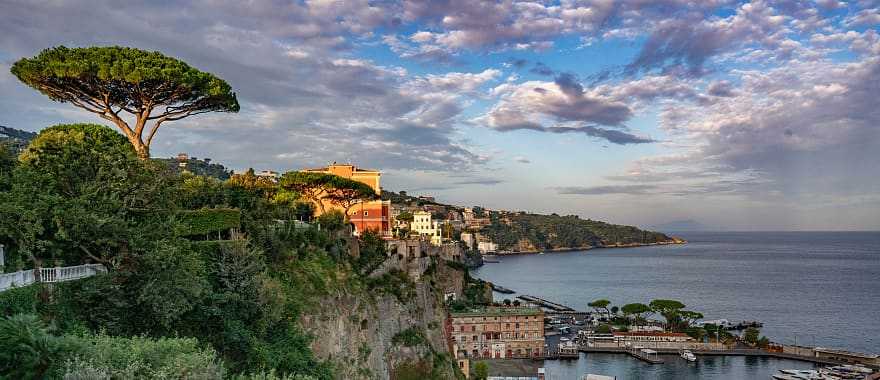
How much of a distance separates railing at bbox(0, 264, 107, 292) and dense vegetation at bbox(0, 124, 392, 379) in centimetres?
21

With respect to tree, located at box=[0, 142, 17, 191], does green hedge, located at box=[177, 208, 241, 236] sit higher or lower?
lower

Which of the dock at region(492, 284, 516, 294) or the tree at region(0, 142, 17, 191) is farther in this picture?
the dock at region(492, 284, 516, 294)

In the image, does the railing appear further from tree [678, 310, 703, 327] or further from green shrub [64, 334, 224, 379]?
tree [678, 310, 703, 327]

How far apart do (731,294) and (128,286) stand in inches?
3887

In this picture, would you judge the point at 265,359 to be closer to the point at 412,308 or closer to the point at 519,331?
the point at 412,308

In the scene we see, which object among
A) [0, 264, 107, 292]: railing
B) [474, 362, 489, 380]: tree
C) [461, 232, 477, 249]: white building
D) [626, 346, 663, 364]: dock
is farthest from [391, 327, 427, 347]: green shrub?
[461, 232, 477, 249]: white building

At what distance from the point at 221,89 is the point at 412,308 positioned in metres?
15.5

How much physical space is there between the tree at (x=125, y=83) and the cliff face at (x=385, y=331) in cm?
938

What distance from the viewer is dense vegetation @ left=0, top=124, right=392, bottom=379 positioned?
870 centimetres

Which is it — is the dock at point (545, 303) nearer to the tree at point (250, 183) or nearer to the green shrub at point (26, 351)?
the tree at point (250, 183)

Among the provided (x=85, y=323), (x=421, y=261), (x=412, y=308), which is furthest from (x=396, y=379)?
(x=85, y=323)

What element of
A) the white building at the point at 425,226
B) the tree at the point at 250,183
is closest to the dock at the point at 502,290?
the white building at the point at 425,226

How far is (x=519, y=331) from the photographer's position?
5797 centimetres

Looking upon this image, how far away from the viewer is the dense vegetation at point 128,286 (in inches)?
342
